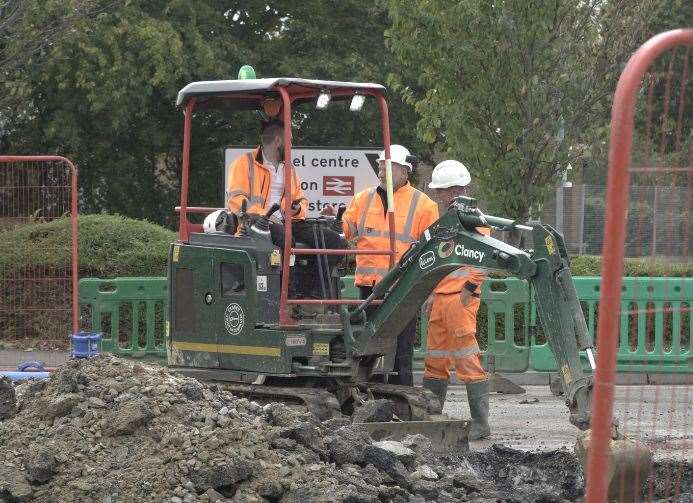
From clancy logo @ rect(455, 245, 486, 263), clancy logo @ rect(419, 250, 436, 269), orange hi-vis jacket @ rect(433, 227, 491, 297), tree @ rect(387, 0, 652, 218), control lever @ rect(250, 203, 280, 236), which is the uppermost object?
tree @ rect(387, 0, 652, 218)

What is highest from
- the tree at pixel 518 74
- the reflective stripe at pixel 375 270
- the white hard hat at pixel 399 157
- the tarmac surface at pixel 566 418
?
the tree at pixel 518 74

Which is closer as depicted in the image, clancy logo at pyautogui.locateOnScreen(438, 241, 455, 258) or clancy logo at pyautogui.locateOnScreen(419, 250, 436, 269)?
clancy logo at pyautogui.locateOnScreen(438, 241, 455, 258)

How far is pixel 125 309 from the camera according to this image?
1429 cm

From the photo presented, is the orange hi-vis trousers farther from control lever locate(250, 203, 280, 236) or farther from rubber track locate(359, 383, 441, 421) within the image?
control lever locate(250, 203, 280, 236)

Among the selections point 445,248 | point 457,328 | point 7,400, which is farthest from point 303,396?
point 7,400

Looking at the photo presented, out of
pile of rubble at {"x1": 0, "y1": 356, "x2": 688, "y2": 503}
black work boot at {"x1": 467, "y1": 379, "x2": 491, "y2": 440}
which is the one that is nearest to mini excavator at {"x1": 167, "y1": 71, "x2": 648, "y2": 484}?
pile of rubble at {"x1": 0, "y1": 356, "x2": 688, "y2": 503}

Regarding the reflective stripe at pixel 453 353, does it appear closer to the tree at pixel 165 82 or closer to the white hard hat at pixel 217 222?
the white hard hat at pixel 217 222

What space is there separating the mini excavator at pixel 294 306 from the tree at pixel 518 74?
467 centimetres

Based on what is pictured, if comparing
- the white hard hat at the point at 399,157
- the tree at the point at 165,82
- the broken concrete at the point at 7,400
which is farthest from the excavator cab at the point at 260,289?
the tree at the point at 165,82

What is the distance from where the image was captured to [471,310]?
10469 millimetres

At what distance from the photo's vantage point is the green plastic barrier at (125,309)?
45.8 feet

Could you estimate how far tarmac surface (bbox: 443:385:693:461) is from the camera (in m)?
7.06

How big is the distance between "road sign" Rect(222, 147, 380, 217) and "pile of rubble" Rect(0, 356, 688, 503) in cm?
559

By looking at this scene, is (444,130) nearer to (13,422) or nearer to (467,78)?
(467,78)
